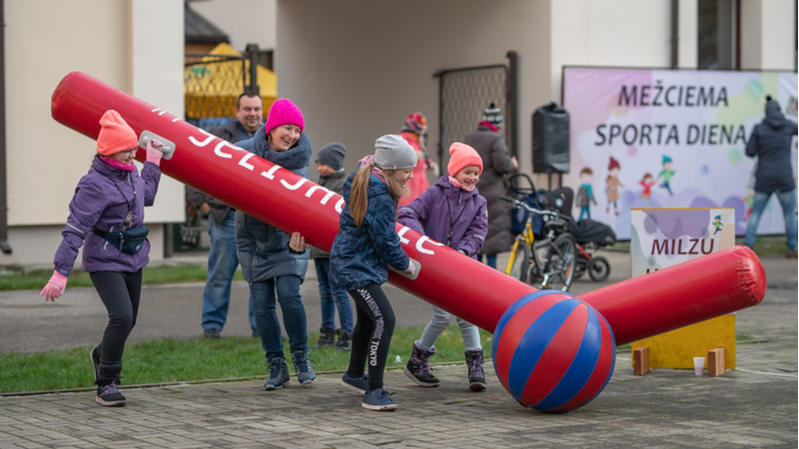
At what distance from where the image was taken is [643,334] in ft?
23.4

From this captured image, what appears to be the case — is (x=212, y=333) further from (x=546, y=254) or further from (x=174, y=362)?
(x=546, y=254)

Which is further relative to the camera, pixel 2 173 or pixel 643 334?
pixel 2 173

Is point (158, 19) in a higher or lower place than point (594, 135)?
higher

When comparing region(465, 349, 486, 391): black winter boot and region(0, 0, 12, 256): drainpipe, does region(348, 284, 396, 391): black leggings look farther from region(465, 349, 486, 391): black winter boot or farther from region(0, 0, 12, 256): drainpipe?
region(0, 0, 12, 256): drainpipe

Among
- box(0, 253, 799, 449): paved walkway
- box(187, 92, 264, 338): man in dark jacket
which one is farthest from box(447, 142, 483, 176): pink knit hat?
box(187, 92, 264, 338): man in dark jacket

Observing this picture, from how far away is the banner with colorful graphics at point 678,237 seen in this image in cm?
842

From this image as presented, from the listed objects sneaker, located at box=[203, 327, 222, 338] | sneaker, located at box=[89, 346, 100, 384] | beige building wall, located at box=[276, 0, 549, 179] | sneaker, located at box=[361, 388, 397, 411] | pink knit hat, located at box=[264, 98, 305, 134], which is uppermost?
beige building wall, located at box=[276, 0, 549, 179]

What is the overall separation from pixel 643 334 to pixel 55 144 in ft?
30.4

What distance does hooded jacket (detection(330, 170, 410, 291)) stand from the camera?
666 cm

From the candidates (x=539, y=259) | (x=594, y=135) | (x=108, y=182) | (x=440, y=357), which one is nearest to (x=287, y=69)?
(x=594, y=135)

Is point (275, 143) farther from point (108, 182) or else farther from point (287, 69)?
point (287, 69)

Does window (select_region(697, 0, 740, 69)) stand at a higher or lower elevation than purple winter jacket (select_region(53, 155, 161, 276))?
higher

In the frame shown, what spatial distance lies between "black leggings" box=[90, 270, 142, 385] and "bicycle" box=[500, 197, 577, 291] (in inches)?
242

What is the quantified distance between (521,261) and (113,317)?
6.43 meters
